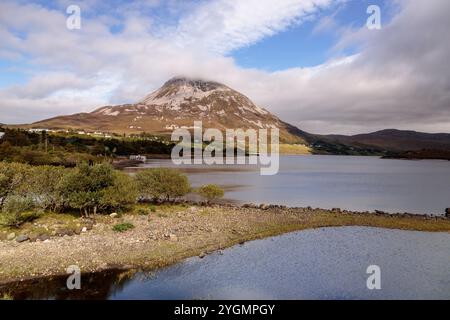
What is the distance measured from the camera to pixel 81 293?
23797 mm

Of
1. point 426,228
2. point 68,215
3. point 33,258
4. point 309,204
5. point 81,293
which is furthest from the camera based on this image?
point 309,204

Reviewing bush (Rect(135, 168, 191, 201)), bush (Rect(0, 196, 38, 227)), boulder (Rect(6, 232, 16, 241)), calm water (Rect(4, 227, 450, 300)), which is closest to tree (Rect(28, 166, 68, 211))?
bush (Rect(0, 196, 38, 227))

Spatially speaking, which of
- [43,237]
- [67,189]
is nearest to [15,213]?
[43,237]

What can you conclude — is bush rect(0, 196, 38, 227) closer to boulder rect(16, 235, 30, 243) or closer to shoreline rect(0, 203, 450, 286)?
boulder rect(16, 235, 30, 243)

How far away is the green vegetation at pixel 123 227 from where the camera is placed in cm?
3691

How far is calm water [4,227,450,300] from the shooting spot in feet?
79.9

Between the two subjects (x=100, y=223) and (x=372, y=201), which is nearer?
(x=100, y=223)

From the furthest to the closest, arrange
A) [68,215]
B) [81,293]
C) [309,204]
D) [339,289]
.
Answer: [309,204]
[68,215]
[339,289]
[81,293]

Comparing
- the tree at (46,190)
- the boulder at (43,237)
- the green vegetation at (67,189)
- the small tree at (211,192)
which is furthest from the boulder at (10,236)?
the small tree at (211,192)

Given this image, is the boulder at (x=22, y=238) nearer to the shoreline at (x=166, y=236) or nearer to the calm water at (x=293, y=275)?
the shoreline at (x=166, y=236)
